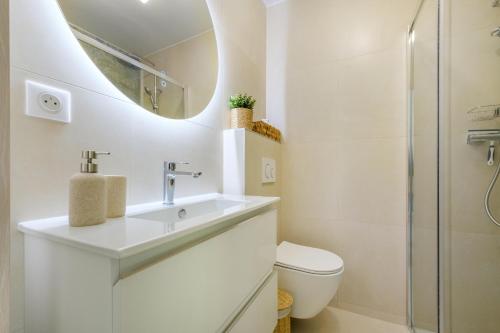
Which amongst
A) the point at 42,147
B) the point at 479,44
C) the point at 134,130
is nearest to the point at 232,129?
the point at 134,130

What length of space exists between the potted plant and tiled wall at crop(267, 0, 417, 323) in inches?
21.3

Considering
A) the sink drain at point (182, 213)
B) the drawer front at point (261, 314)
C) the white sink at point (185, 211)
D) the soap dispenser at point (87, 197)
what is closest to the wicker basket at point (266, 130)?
the white sink at point (185, 211)

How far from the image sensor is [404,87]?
4.45 feet

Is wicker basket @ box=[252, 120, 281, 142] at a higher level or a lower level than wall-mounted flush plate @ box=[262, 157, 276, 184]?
higher

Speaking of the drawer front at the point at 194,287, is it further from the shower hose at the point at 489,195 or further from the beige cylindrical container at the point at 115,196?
the shower hose at the point at 489,195

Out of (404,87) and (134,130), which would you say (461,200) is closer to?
(404,87)

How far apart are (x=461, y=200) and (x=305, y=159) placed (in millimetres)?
869

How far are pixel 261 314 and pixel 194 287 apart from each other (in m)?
0.50

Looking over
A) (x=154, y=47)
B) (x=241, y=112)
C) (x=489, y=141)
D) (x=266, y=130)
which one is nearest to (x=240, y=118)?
(x=241, y=112)

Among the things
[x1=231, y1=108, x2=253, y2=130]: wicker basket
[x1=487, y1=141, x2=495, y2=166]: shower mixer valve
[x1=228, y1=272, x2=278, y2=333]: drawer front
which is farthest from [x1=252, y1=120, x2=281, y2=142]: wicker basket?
[x1=487, y1=141, x2=495, y2=166]: shower mixer valve

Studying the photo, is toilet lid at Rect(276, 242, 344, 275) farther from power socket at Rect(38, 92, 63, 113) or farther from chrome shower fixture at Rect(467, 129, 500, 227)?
power socket at Rect(38, 92, 63, 113)

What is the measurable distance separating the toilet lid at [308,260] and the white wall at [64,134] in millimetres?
670

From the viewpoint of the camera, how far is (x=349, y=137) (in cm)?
149

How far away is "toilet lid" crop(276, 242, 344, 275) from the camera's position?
1130mm
